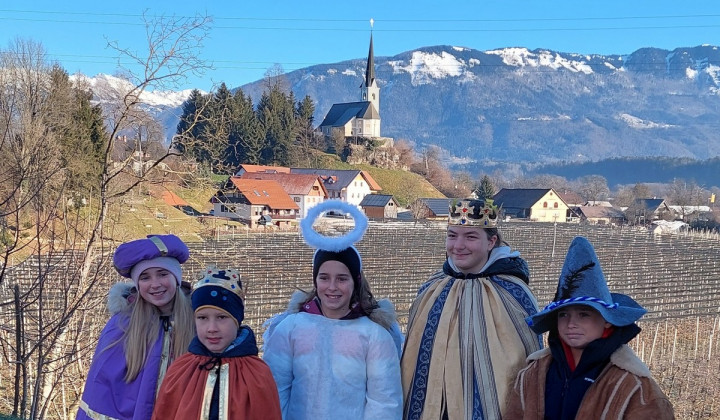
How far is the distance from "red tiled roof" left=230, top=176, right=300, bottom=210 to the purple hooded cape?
34.9m

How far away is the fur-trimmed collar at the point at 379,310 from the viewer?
244 cm

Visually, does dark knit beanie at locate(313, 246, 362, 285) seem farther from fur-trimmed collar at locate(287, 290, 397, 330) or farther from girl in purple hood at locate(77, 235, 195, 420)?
girl in purple hood at locate(77, 235, 195, 420)

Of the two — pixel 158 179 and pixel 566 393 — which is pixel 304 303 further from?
pixel 158 179

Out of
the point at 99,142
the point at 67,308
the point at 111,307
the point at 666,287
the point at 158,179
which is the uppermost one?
the point at 99,142

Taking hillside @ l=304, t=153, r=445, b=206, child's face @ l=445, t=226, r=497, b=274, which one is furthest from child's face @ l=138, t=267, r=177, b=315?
hillside @ l=304, t=153, r=445, b=206

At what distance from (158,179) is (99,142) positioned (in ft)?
19.7

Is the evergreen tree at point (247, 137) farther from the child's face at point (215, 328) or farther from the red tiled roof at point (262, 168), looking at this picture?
the child's face at point (215, 328)

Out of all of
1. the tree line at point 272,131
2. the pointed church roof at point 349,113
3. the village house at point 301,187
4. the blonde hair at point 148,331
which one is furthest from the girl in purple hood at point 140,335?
the pointed church roof at point 349,113

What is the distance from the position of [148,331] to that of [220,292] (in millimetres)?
494

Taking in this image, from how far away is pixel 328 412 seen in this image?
2357 millimetres

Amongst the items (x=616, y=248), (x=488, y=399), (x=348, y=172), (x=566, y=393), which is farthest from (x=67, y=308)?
(x=348, y=172)

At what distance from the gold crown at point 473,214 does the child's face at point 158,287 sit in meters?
1.24

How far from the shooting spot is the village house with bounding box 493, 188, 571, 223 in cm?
5744

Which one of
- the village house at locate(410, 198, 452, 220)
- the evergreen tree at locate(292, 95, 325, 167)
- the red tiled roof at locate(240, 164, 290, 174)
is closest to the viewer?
the village house at locate(410, 198, 452, 220)
